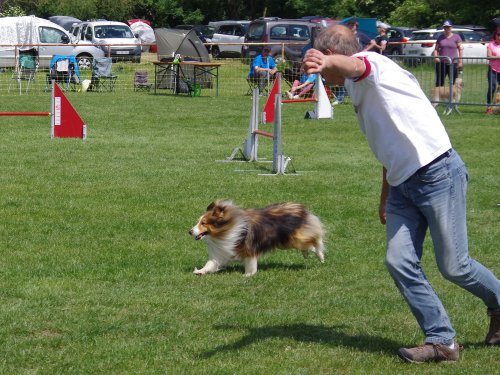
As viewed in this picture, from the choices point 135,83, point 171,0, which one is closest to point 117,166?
point 135,83

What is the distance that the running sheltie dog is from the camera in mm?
7461

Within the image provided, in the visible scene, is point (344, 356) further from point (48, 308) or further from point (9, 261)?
point (9, 261)

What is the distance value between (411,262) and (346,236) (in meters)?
3.96

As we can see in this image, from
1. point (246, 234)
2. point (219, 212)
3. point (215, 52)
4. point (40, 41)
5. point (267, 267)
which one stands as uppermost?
point (40, 41)

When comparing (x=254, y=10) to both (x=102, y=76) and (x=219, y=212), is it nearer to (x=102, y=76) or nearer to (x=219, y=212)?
(x=102, y=76)

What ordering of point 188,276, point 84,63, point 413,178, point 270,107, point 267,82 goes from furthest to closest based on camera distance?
point 84,63, point 267,82, point 270,107, point 188,276, point 413,178

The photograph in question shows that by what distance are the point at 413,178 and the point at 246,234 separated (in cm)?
267

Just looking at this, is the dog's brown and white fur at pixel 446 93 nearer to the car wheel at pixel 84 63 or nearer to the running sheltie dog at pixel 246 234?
the car wheel at pixel 84 63

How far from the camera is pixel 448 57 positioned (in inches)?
889

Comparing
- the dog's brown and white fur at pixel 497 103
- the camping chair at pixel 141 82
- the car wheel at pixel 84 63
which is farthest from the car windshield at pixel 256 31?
the dog's brown and white fur at pixel 497 103

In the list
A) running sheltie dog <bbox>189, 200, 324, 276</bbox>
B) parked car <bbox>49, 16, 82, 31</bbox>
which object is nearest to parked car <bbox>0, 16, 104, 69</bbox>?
parked car <bbox>49, 16, 82, 31</bbox>

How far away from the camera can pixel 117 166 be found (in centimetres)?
1350

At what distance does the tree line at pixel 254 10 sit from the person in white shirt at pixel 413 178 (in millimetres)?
47570

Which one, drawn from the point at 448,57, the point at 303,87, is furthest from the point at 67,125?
the point at 448,57
